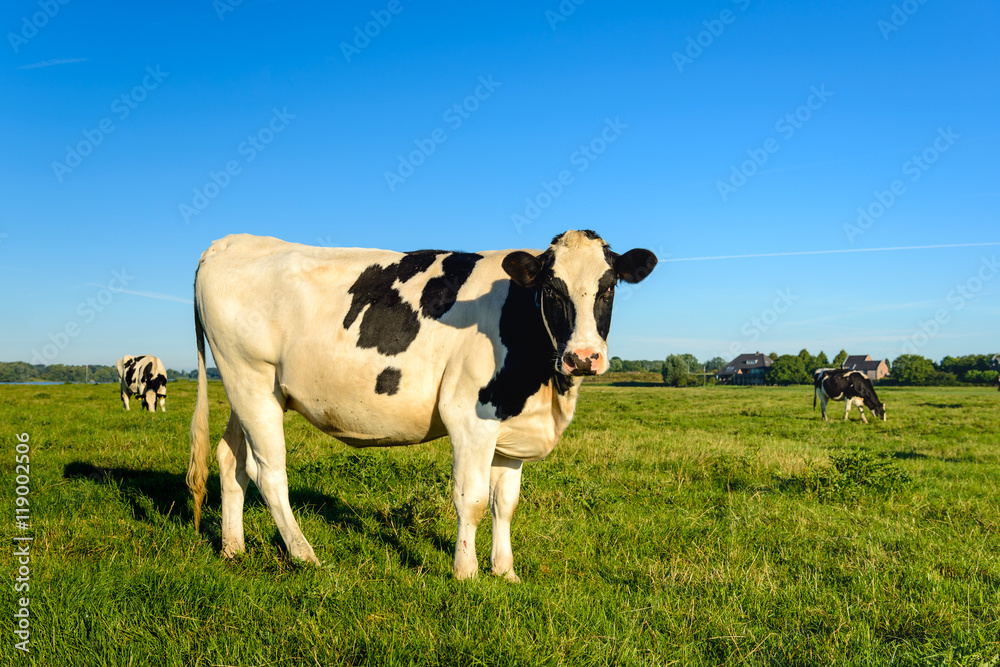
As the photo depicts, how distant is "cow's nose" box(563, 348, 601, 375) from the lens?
4.09m

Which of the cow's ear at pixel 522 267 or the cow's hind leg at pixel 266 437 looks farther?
the cow's hind leg at pixel 266 437

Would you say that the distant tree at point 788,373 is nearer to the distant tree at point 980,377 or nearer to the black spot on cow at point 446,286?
the distant tree at point 980,377

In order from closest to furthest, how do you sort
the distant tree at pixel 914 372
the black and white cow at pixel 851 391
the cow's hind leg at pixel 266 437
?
the cow's hind leg at pixel 266 437
the black and white cow at pixel 851 391
the distant tree at pixel 914 372

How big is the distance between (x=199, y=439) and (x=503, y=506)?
295 cm

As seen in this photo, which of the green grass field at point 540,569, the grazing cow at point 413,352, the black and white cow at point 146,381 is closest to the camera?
the green grass field at point 540,569

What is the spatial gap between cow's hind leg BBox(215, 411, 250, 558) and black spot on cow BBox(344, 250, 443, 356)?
5.29ft

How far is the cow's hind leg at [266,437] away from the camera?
17.3 ft

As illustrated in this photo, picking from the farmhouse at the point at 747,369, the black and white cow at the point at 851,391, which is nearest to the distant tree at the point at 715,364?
the farmhouse at the point at 747,369

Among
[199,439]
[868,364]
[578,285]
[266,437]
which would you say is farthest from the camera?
[868,364]

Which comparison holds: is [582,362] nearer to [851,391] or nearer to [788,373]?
[851,391]

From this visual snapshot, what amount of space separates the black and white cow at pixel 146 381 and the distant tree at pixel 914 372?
90.9 meters

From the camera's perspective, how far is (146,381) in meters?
21.1

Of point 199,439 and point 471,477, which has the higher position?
point 199,439

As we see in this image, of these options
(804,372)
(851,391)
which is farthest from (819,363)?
(851,391)
